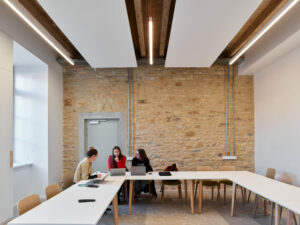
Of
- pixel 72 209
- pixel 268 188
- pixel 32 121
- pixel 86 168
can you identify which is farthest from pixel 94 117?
pixel 268 188

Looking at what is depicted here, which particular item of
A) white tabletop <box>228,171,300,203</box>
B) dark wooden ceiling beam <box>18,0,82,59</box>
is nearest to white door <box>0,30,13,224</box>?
dark wooden ceiling beam <box>18,0,82,59</box>

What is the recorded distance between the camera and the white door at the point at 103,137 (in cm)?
795

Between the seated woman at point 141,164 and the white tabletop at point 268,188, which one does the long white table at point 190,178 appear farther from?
the seated woman at point 141,164

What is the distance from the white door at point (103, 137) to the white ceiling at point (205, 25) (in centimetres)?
303

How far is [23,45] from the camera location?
220 inches

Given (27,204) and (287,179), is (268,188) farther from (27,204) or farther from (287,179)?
(27,204)

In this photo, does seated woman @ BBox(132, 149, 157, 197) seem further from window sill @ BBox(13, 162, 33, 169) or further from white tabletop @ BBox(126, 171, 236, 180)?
window sill @ BBox(13, 162, 33, 169)

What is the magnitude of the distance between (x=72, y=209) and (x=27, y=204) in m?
0.66

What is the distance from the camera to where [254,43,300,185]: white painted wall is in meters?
5.63

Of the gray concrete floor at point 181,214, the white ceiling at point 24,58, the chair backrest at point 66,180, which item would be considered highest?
the white ceiling at point 24,58

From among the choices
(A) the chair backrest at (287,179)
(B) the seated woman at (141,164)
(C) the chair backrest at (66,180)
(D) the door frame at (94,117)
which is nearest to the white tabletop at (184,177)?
(B) the seated woman at (141,164)

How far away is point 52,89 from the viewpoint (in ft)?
23.5

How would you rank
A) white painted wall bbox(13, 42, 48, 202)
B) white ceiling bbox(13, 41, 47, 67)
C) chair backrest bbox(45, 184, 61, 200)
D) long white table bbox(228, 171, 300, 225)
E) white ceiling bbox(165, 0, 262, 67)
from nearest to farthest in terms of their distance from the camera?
long white table bbox(228, 171, 300, 225)
white ceiling bbox(165, 0, 262, 67)
chair backrest bbox(45, 184, 61, 200)
white ceiling bbox(13, 41, 47, 67)
white painted wall bbox(13, 42, 48, 202)

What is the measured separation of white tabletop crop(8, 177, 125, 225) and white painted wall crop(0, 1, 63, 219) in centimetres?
315
